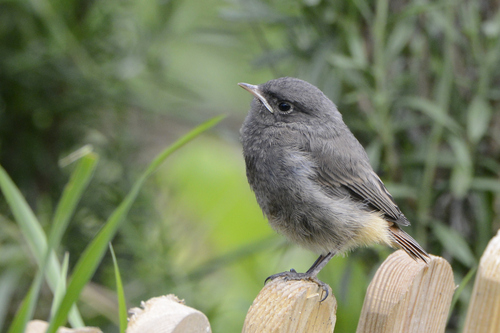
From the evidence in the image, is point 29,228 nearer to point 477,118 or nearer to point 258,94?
point 258,94

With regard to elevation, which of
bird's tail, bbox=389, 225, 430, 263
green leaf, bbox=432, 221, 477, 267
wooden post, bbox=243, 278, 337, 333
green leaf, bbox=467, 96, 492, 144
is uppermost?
green leaf, bbox=467, 96, 492, 144

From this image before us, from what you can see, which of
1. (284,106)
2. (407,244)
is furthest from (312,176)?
(407,244)

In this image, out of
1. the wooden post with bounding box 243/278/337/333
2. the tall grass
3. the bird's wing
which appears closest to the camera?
the wooden post with bounding box 243/278/337/333

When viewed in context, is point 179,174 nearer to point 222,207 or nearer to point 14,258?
point 222,207

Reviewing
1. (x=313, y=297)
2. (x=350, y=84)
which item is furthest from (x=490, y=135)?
(x=313, y=297)

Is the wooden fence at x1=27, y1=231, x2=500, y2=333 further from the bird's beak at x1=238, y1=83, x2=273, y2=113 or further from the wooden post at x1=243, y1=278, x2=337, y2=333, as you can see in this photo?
the bird's beak at x1=238, y1=83, x2=273, y2=113

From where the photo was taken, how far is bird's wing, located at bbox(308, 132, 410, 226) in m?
2.65

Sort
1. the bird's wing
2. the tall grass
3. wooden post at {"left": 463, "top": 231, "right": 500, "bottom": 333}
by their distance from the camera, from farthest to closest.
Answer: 1. the tall grass
2. the bird's wing
3. wooden post at {"left": 463, "top": 231, "right": 500, "bottom": 333}

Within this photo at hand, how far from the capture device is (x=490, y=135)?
10.4ft

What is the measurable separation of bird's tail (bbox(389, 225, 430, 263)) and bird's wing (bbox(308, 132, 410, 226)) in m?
0.07

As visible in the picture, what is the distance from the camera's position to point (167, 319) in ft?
4.18

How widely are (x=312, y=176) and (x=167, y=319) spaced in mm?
1422

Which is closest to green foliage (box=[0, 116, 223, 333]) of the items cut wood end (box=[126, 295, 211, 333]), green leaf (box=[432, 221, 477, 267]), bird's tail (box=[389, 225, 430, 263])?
cut wood end (box=[126, 295, 211, 333])

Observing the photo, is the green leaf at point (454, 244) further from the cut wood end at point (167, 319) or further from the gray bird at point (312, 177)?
the cut wood end at point (167, 319)
